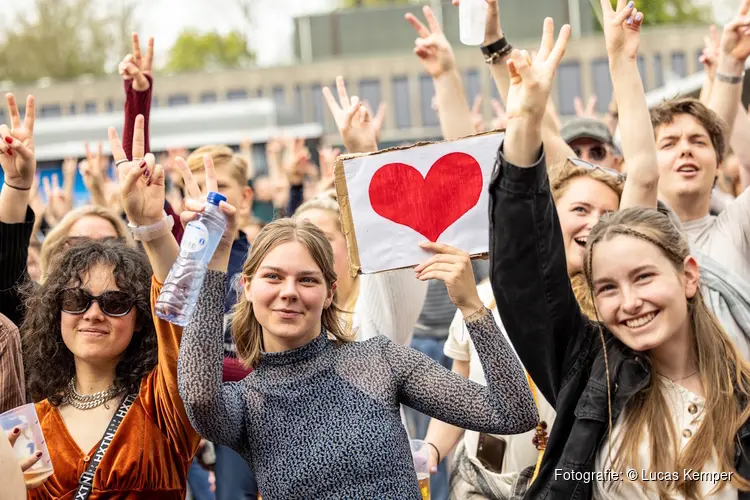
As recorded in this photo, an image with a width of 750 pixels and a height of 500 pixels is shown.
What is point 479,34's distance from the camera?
3871 mm

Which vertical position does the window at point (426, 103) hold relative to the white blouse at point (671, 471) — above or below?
above

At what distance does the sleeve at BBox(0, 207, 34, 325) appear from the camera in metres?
3.63

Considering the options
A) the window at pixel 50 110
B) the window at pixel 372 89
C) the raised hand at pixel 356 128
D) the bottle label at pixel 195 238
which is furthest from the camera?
the window at pixel 50 110

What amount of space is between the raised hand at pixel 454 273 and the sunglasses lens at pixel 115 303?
3.24 ft

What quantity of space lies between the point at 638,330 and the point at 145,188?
1599 mm

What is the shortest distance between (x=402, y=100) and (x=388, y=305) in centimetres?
3443

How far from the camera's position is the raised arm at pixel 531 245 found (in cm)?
266

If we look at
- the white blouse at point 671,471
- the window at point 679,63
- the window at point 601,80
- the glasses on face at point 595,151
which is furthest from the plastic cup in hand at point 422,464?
the window at point 679,63

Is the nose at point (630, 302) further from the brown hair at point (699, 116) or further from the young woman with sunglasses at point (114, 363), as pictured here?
the brown hair at point (699, 116)

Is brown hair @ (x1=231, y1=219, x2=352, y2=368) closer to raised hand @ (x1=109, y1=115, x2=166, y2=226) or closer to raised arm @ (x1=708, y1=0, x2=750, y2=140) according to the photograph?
raised hand @ (x1=109, y1=115, x2=166, y2=226)

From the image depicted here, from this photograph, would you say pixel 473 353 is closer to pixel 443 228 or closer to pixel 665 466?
pixel 443 228

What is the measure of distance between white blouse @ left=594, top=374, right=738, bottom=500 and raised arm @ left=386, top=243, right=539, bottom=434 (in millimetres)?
240

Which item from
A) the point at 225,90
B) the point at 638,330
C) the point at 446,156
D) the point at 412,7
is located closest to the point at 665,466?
the point at 638,330

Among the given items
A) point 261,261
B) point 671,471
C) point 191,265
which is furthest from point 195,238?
point 671,471
